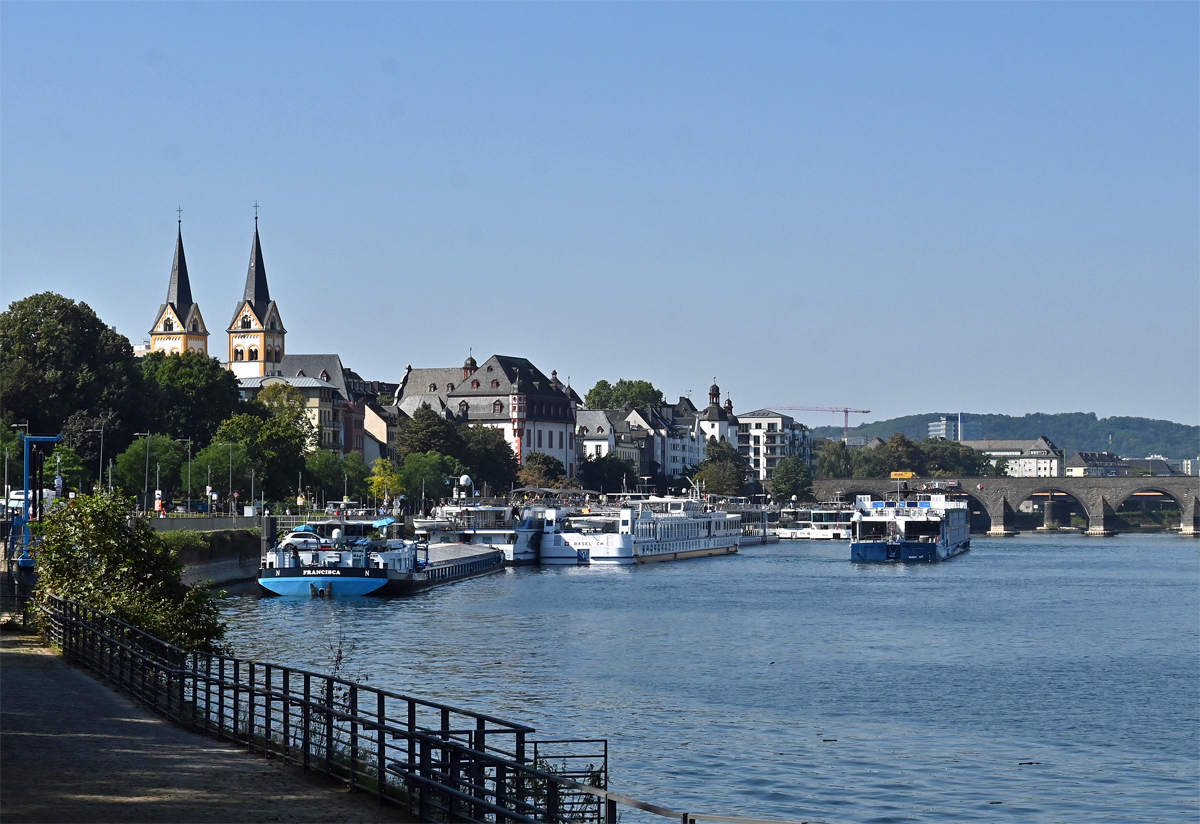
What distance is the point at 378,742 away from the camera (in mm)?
17609

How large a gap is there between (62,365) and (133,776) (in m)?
91.1

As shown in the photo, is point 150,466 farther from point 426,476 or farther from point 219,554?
point 426,476

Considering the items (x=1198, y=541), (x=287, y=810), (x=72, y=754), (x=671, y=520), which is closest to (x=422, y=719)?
(x=72, y=754)

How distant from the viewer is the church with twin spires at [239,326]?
190125 mm

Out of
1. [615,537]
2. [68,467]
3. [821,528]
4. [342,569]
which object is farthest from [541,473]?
[342,569]

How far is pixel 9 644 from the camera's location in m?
32.5

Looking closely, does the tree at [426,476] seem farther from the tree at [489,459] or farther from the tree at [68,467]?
the tree at [68,467]

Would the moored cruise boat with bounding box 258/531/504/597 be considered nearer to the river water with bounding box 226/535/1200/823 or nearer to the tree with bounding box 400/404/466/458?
the river water with bounding box 226/535/1200/823

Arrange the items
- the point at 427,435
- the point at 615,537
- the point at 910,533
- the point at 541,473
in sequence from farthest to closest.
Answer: the point at 541,473 → the point at 427,435 → the point at 910,533 → the point at 615,537

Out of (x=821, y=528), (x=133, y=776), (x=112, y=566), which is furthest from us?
(x=821, y=528)

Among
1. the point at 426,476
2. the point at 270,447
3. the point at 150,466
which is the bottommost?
the point at 150,466

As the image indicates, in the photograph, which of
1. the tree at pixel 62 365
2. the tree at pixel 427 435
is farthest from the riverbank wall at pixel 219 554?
the tree at pixel 427 435

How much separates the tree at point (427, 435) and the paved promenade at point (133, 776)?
138114mm

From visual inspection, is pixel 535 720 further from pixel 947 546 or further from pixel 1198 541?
pixel 1198 541
